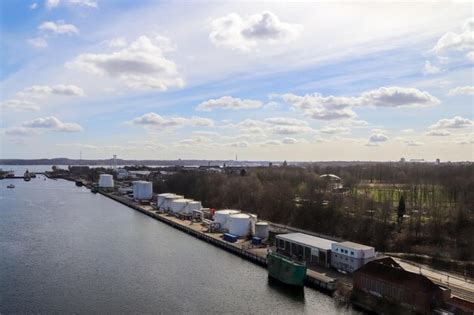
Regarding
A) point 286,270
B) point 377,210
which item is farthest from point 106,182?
point 286,270

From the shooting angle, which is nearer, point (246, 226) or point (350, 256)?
point (350, 256)

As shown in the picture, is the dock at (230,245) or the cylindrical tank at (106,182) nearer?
the dock at (230,245)

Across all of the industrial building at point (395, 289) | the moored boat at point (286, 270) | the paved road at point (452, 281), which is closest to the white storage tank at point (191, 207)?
the moored boat at point (286, 270)

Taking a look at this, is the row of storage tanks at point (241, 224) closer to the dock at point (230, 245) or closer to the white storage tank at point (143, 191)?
the dock at point (230, 245)

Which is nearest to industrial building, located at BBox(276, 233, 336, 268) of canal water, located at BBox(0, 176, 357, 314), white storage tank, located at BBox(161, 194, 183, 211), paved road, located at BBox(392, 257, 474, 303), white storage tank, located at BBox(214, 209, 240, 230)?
canal water, located at BBox(0, 176, 357, 314)

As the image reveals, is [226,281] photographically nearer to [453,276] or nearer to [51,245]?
[453,276]

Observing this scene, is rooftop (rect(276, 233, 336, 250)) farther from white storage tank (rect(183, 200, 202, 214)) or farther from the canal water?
white storage tank (rect(183, 200, 202, 214))

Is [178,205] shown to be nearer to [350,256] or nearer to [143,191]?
[143,191]
